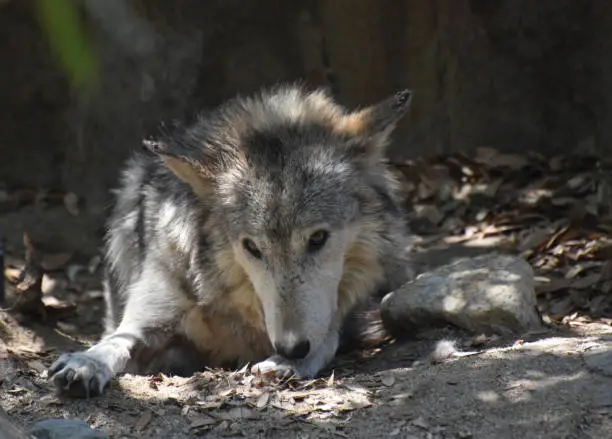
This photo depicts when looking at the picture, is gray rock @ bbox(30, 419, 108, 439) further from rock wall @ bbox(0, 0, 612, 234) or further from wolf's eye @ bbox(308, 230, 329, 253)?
rock wall @ bbox(0, 0, 612, 234)

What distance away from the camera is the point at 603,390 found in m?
3.88

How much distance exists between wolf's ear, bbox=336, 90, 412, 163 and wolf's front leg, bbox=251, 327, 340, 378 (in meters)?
1.05

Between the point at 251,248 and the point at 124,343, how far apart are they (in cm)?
89

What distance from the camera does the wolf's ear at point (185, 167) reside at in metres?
5.01

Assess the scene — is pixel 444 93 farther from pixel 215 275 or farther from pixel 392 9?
pixel 215 275

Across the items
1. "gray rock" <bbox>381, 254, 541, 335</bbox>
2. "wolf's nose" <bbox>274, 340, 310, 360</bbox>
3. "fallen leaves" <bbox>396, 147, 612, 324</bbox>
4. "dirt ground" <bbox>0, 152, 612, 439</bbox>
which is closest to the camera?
"dirt ground" <bbox>0, 152, 612, 439</bbox>

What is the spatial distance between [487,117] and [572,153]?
0.80 m

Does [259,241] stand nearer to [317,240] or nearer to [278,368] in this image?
[317,240]

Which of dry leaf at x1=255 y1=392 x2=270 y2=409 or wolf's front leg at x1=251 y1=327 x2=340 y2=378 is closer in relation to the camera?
dry leaf at x1=255 y1=392 x2=270 y2=409

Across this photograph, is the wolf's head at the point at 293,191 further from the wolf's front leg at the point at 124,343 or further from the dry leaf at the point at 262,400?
the wolf's front leg at the point at 124,343

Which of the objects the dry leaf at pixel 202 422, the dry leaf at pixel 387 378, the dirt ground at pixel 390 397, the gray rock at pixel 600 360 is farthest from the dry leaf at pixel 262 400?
the gray rock at pixel 600 360

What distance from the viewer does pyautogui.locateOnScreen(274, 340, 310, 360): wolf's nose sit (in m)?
4.55

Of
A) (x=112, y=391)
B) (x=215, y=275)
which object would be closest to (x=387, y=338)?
(x=215, y=275)

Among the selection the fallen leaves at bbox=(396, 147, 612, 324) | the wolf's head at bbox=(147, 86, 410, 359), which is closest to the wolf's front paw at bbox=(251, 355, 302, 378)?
the wolf's head at bbox=(147, 86, 410, 359)
